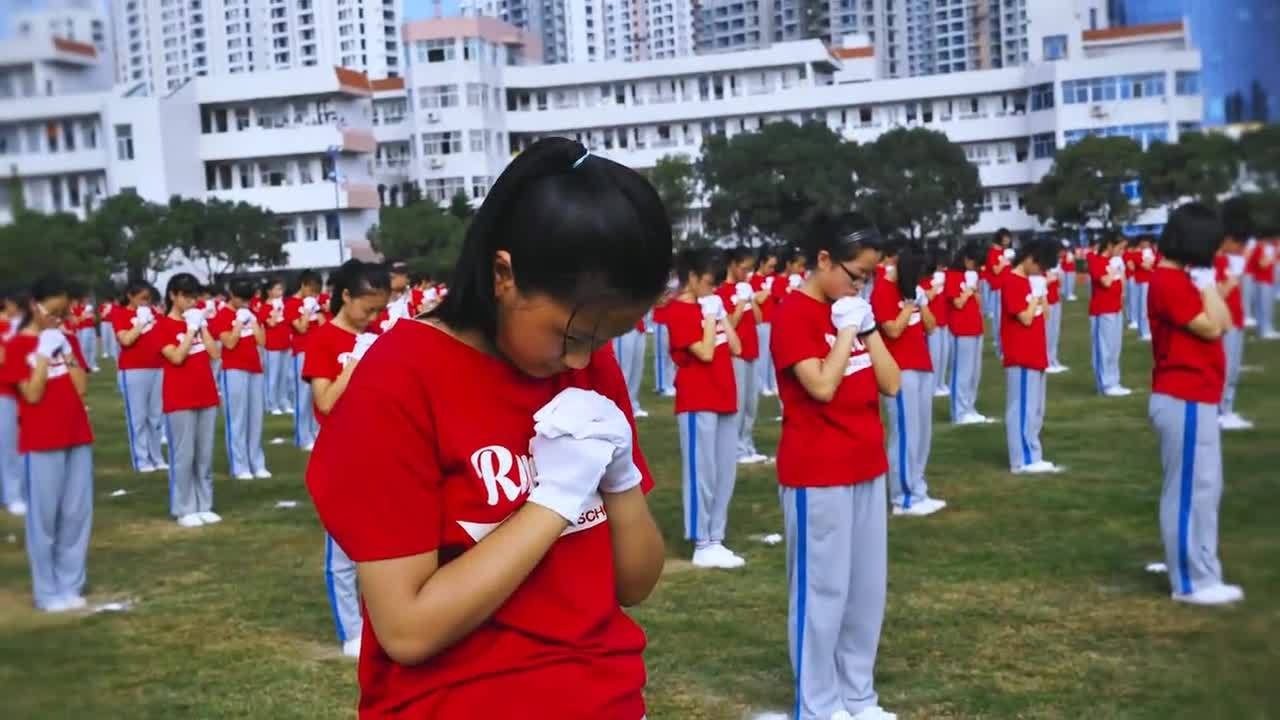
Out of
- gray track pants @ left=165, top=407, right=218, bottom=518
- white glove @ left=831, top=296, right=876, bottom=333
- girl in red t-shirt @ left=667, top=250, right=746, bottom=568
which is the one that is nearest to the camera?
white glove @ left=831, top=296, right=876, bottom=333

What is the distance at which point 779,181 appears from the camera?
1194 centimetres

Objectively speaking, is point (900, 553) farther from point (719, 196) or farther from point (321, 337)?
point (719, 196)

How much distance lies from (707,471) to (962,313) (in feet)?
18.6

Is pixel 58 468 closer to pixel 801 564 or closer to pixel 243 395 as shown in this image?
pixel 801 564

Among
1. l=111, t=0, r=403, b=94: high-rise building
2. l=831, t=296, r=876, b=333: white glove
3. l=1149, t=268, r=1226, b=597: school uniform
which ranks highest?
l=111, t=0, r=403, b=94: high-rise building

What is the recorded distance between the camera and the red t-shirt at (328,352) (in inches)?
226

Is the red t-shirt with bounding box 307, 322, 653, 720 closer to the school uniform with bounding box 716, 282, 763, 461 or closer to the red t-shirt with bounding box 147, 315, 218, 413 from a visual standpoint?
the red t-shirt with bounding box 147, 315, 218, 413

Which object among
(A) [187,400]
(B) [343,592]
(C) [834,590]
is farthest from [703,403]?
(A) [187,400]

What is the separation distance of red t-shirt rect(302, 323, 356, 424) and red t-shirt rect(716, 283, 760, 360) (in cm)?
627

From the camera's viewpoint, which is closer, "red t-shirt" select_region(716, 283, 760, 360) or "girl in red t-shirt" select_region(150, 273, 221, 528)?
"girl in red t-shirt" select_region(150, 273, 221, 528)

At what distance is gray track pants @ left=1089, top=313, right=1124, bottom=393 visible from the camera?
1405cm

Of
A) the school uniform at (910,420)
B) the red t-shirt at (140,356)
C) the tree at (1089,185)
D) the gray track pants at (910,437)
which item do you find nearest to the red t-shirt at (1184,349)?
the tree at (1089,185)

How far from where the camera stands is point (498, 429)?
1.64 m

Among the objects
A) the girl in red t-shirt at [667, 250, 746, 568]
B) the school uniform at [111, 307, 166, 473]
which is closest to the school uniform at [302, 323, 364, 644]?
the girl in red t-shirt at [667, 250, 746, 568]
